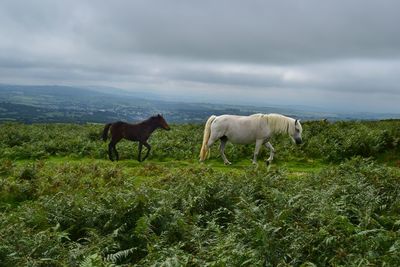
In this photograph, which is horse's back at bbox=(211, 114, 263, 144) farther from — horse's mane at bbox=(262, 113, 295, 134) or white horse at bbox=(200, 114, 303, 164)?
horse's mane at bbox=(262, 113, 295, 134)

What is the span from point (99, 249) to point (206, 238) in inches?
79.3

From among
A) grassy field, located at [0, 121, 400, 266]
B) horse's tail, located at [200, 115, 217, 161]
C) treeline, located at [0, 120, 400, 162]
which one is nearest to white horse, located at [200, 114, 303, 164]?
horse's tail, located at [200, 115, 217, 161]

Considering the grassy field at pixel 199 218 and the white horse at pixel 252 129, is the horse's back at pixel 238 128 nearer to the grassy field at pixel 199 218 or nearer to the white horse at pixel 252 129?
the white horse at pixel 252 129

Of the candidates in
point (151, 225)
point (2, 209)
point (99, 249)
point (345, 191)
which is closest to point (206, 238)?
point (151, 225)

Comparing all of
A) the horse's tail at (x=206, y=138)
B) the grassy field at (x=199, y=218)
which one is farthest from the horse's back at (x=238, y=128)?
the grassy field at (x=199, y=218)

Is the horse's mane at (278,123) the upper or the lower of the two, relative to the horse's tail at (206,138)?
upper

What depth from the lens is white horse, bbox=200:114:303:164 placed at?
1797 centimetres

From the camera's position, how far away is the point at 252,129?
59.3 feet

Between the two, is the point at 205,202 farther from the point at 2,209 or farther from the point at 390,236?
the point at 2,209

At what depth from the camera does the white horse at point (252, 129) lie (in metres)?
18.0

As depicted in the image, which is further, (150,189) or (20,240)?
(150,189)

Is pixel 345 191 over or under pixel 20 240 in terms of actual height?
over

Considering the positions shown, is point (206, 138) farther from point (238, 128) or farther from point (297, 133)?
point (297, 133)

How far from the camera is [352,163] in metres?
14.0
